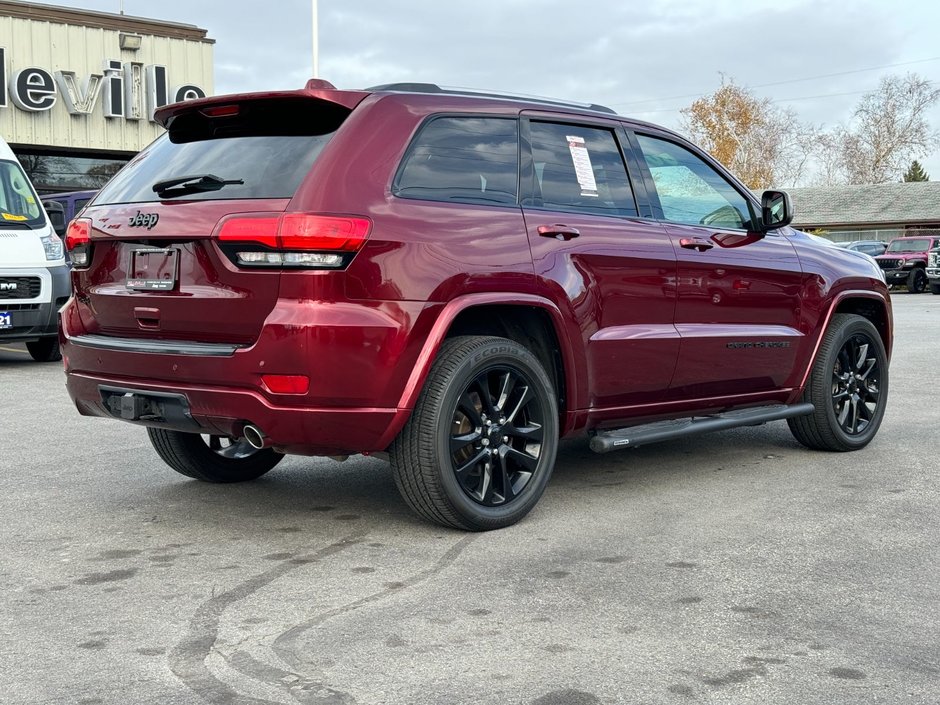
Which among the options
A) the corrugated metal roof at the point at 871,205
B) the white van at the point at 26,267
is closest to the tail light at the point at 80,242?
the white van at the point at 26,267

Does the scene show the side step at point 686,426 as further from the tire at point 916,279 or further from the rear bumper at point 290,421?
the tire at point 916,279

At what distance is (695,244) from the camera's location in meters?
5.86

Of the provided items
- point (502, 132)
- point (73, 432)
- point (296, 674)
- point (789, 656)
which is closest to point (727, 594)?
point (789, 656)

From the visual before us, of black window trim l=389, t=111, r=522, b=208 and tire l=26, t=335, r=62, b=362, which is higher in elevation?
black window trim l=389, t=111, r=522, b=208

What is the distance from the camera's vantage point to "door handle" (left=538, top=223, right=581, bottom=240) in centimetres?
508

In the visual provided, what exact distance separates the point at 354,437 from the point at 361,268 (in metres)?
0.64

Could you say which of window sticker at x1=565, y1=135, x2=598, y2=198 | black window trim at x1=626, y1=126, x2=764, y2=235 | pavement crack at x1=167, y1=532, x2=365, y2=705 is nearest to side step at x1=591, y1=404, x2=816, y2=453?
black window trim at x1=626, y1=126, x2=764, y2=235

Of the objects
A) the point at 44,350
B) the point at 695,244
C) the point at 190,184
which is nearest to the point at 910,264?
the point at 44,350

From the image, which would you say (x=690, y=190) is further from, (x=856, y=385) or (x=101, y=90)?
(x=101, y=90)

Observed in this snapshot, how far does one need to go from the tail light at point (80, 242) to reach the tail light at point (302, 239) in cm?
100

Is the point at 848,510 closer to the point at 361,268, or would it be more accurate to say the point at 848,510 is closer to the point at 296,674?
the point at 361,268

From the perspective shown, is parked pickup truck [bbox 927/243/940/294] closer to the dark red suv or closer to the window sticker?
the dark red suv

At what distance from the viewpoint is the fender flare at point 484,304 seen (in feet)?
15.0

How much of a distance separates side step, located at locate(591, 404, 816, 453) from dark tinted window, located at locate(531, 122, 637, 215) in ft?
3.36
